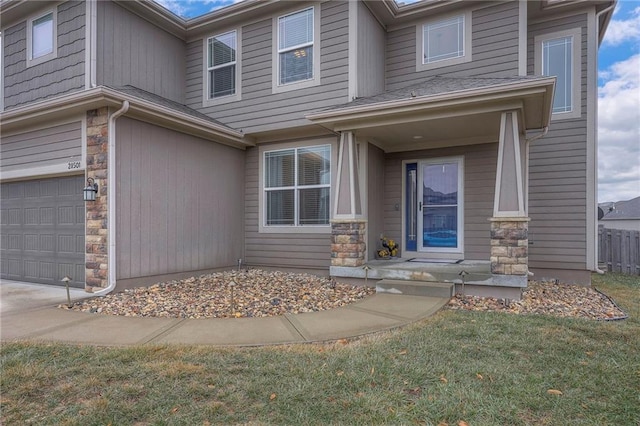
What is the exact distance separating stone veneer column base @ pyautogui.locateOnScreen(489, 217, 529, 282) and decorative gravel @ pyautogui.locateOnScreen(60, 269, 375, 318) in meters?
1.94

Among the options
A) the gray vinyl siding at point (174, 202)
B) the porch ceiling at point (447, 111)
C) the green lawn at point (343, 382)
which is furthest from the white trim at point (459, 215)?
the gray vinyl siding at point (174, 202)

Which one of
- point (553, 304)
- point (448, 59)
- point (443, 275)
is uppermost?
point (448, 59)

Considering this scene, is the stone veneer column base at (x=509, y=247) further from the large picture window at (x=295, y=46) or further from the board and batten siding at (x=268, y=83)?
the large picture window at (x=295, y=46)

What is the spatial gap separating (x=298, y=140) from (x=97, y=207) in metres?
3.86

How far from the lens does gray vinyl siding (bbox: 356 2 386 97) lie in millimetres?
6961

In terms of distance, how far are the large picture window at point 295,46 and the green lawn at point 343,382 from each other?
5.63m

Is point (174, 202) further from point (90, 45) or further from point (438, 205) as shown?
point (438, 205)

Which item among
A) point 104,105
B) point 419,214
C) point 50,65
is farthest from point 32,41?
point 419,214

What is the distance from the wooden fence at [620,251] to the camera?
879cm

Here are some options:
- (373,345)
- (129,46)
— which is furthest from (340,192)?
(129,46)

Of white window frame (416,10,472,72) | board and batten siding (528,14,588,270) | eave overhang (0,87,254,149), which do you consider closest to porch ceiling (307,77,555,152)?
white window frame (416,10,472,72)

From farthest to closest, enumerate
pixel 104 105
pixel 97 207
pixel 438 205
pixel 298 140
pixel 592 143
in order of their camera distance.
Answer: pixel 298 140 < pixel 438 205 < pixel 592 143 < pixel 97 207 < pixel 104 105

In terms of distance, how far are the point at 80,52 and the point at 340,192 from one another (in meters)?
5.30

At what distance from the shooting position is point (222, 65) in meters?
8.31
